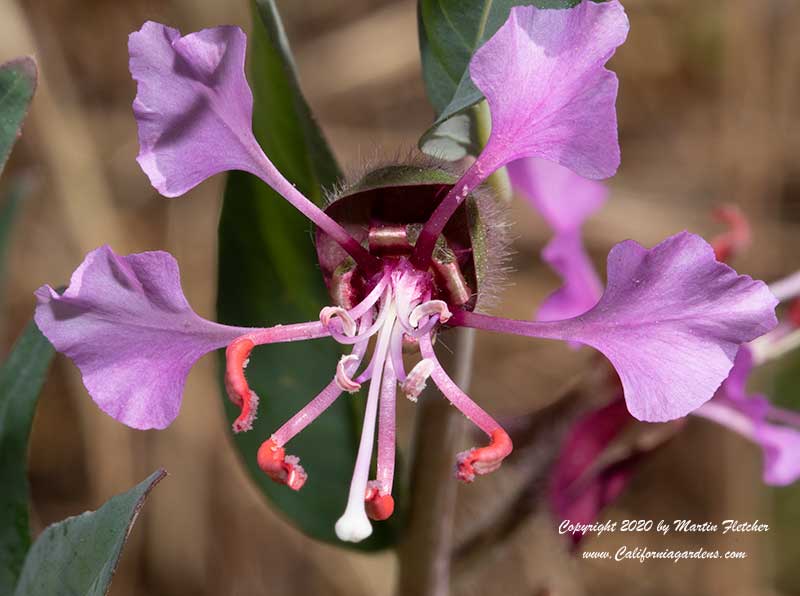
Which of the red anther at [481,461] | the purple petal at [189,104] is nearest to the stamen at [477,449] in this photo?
the red anther at [481,461]

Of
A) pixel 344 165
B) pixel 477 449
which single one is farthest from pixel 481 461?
pixel 344 165

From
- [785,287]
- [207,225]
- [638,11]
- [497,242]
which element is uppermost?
[497,242]

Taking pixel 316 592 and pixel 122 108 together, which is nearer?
pixel 316 592

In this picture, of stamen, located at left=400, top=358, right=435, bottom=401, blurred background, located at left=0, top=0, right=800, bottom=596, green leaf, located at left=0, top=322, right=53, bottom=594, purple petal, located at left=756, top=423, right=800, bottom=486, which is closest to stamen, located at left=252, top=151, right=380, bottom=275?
stamen, located at left=400, top=358, right=435, bottom=401

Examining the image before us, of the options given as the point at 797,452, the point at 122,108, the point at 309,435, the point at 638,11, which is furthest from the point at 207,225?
the point at 797,452

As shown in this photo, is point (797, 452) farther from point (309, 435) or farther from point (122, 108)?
point (122, 108)

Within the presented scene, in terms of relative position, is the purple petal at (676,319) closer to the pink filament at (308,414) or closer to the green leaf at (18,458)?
the pink filament at (308,414)

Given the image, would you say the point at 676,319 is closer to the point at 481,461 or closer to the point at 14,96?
the point at 481,461
